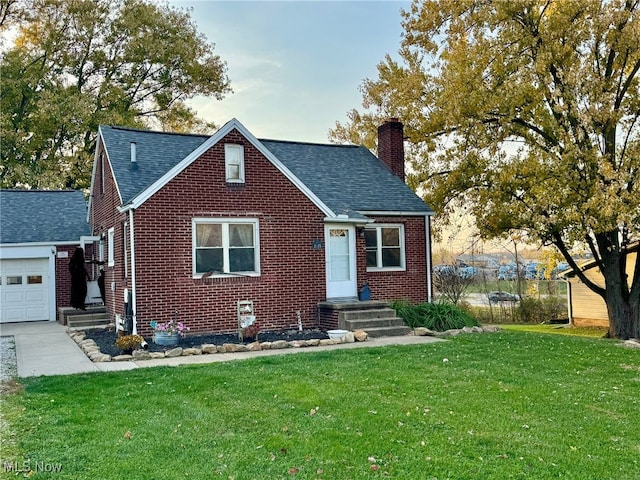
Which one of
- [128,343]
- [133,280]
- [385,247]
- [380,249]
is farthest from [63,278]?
[385,247]

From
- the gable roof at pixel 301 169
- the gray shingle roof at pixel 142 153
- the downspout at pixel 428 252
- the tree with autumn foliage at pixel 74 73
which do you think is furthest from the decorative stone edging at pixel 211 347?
the tree with autumn foliage at pixel 74 73

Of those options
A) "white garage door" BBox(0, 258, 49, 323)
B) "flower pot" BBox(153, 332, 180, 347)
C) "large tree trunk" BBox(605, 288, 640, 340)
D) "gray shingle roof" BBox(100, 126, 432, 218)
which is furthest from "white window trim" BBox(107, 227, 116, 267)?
"large tree trunk" BBox(605, 288, 640, 340)

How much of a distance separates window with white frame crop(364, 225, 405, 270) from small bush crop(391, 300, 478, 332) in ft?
4.82

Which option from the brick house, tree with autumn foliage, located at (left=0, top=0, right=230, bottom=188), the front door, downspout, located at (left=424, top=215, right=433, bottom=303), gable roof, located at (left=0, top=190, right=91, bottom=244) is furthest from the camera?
tree with autumn foliage, located at (left=0, top=0, right=230, bottom=188)

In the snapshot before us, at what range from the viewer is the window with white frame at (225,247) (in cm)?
1343

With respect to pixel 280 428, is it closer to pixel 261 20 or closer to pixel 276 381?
pixel 276 381

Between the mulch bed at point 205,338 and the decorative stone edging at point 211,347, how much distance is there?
250mm

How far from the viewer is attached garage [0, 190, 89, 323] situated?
19.1 m

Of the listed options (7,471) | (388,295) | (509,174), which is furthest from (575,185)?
(7,471)

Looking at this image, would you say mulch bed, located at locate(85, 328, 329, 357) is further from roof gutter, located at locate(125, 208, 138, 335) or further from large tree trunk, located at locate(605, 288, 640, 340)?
large tree trunk, located at locate(605, 288, 640, 340)

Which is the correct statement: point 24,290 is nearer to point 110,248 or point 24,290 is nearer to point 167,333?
point 110,248

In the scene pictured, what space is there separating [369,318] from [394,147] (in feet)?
24.1

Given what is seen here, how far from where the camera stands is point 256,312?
1387 centimetres

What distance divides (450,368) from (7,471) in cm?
642
